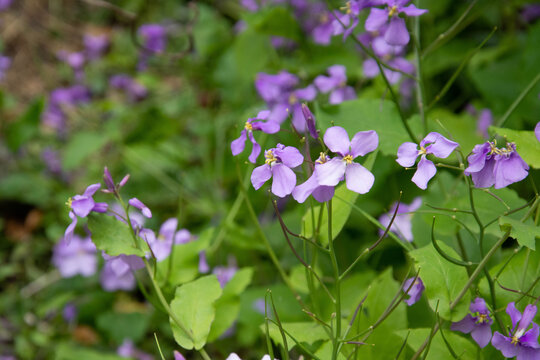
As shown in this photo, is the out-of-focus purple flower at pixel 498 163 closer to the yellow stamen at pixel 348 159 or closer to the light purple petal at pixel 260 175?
the yellow stamen at pixel 348 159

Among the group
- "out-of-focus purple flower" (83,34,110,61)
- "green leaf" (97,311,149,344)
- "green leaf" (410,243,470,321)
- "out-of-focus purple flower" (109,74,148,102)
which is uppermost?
"green leaf" (410,243,470,321)

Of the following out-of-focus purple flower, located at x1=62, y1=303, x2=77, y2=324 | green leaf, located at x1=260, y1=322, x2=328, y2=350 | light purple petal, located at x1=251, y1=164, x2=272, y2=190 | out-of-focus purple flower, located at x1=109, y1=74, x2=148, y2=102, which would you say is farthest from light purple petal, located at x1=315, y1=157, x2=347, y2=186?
out-of-focus purple flower, located at x1=109, y1=74, x2=148, y2=102

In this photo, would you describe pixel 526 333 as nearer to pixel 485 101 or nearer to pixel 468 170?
pixel 468 170

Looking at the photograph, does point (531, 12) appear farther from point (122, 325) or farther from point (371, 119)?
point (122, 325)

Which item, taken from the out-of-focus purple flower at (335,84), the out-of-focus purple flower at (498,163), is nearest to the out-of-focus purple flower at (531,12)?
the out-of-focus purple flower at (335,84)

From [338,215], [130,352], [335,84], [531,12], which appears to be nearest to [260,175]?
[338,215]

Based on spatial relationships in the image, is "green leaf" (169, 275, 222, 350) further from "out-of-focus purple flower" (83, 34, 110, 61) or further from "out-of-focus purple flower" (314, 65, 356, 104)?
"out-of-focus purple flower" (83, 34, 110, 61)

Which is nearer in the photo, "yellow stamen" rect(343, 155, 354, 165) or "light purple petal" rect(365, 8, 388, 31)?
"yellow stamen" rect(343, 155, 354, 165)
